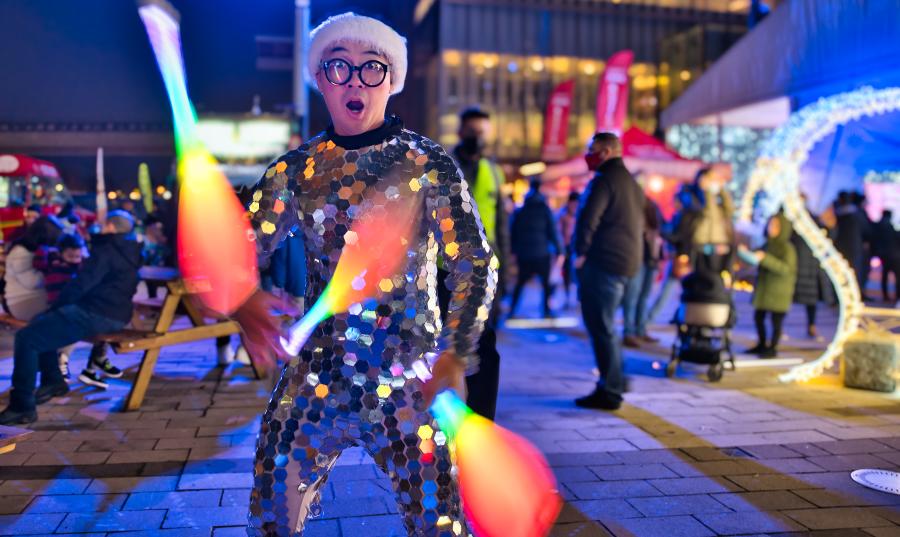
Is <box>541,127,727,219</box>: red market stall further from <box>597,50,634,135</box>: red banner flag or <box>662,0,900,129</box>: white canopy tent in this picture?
<box>597,50,634,135</box>: red banner flag

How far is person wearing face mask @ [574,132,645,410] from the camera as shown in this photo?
564 centimetres

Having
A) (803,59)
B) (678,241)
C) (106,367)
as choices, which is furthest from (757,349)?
(106,367)

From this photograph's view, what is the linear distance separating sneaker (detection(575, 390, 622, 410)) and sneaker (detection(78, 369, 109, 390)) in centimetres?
366

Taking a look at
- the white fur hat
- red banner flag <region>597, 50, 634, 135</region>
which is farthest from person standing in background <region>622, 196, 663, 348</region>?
red banner flag <region>597, 50, 634, 135</region>

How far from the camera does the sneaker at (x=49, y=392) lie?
5.56m

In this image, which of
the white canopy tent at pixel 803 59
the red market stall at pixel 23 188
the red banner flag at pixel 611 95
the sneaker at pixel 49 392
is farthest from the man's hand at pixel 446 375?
the red banner flag at pixel 611 95

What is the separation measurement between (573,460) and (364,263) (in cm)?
277

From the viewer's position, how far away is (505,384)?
21.1ft

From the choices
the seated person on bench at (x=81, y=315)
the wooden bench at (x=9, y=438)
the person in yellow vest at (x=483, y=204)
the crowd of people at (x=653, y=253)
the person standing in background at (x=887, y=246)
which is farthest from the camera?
the person standing in background at (x=887, y=246)

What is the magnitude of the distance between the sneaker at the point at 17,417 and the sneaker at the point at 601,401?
12.2 ft

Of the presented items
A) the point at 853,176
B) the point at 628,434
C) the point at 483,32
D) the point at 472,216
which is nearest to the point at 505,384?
the point at 628,434

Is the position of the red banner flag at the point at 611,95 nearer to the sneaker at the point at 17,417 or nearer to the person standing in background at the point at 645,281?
the person standing in background at the point at 645,281

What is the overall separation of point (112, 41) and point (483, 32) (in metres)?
30.6

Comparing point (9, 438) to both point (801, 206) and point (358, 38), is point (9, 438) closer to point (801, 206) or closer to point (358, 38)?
point (358, 38)
